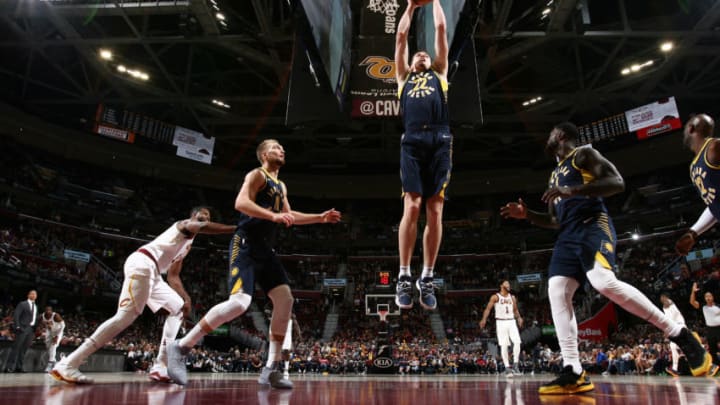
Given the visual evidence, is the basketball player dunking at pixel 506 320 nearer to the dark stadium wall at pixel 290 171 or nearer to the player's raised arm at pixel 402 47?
the player's raised arm at pixel 402 47

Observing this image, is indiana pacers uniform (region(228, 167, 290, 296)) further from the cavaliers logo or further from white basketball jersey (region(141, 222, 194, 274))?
the cavaliers logo

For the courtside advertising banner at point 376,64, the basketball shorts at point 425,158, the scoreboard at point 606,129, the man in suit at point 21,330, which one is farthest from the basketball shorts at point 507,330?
the scoreboard at point 606,129

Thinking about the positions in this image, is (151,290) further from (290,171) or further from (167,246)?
(290,171)

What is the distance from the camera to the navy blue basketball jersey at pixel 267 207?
4.78 meters

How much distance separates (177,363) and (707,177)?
17.7ft

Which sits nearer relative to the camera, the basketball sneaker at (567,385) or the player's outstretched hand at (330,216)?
the basketball sneaker at (567,385)

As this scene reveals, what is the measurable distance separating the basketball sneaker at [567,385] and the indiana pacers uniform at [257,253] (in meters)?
2.51

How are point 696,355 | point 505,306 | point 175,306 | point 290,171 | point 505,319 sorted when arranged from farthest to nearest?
point 290,171 < point 505,319 < point 505,306 < point 175,306 < point 696,355

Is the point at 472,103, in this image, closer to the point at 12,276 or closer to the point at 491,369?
the point at 491,369

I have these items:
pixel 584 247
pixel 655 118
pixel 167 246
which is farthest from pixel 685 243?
pixel 655 118

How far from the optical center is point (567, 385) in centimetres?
359

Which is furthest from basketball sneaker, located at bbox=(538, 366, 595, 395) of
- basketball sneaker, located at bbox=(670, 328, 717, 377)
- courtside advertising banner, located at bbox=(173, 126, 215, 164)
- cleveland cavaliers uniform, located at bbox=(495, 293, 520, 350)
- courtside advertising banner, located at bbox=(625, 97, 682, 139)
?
courtside advertising banner, located at bbox=(173, 126, 215, 164)

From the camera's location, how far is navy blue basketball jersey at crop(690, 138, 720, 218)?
4.58m

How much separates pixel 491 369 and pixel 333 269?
15.7 meters
